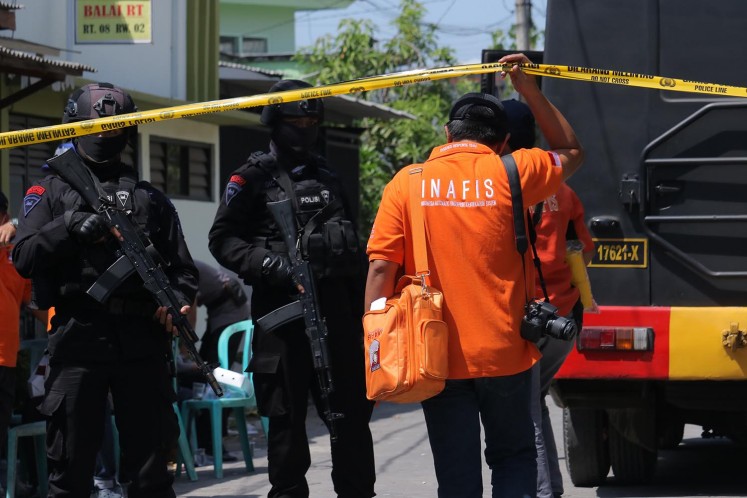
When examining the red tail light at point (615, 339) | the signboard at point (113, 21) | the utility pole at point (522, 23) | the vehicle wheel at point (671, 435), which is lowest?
the vehicle wheel at point (671, 435)

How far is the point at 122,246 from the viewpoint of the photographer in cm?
517

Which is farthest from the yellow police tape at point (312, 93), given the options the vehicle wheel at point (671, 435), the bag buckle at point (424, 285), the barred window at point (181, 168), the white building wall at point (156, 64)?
the barred window at point (181, 168)

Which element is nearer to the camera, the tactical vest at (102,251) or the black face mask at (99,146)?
the tactical vest at (102,251)

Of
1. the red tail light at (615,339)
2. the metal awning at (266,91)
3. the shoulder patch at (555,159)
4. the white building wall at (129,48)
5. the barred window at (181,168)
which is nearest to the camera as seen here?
the shoulder patch at (555,159)

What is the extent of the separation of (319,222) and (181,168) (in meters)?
10.8

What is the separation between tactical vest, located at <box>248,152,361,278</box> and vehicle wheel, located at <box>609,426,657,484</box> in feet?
8.07

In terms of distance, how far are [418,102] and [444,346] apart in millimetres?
18570

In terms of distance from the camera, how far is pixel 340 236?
18.5ft

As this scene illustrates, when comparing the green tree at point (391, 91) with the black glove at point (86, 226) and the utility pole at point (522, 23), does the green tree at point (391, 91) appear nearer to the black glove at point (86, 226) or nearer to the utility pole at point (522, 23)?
the utility pole at point (522, 23)

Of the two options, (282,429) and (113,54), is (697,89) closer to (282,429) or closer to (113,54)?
(282,429)

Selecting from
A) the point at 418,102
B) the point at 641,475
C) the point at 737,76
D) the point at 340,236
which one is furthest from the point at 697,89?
the point at 418,102

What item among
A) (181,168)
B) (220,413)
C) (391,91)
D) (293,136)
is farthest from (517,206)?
(391,91)

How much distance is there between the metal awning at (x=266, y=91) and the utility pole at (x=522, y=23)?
267cm

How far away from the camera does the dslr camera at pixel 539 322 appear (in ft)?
15.4
